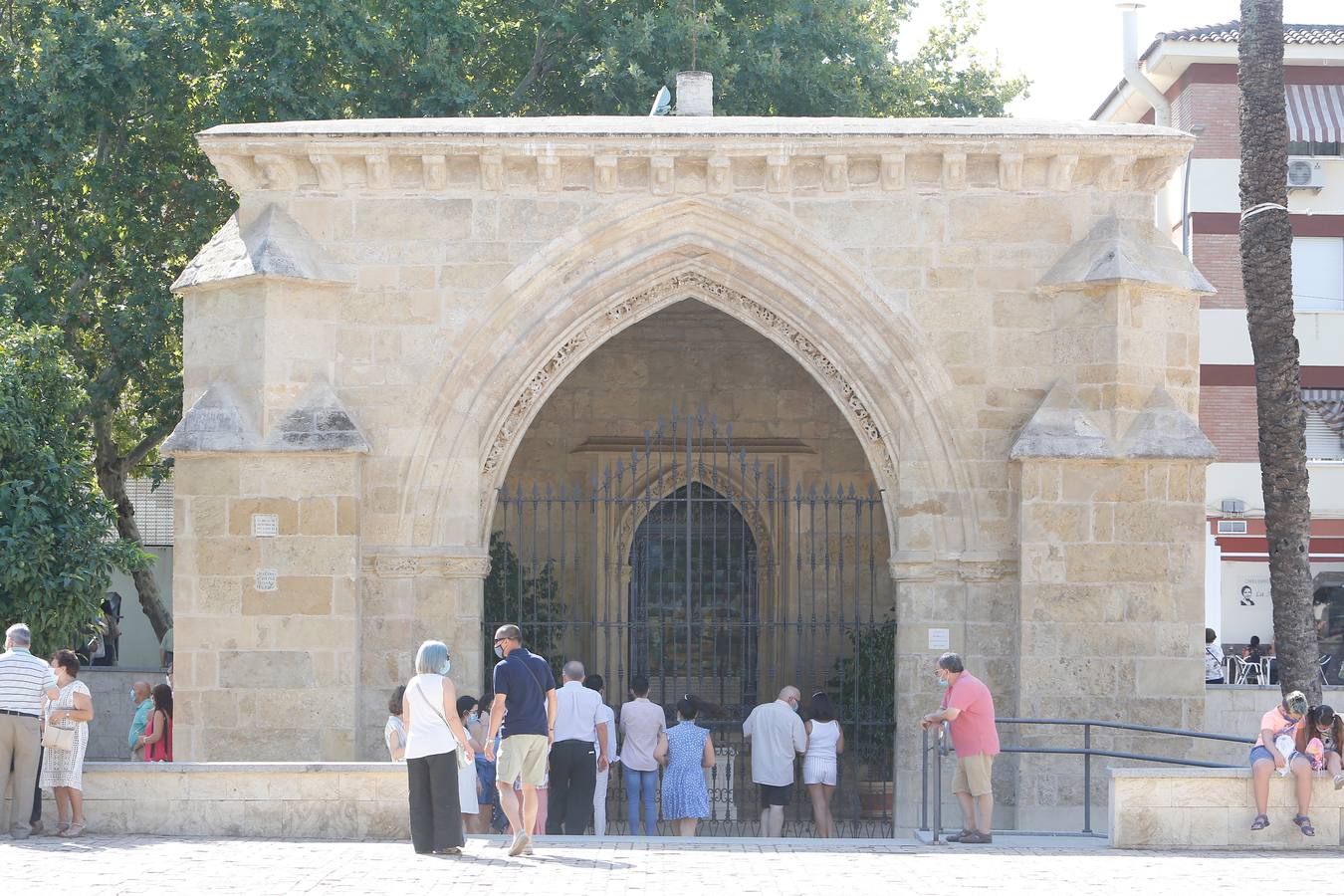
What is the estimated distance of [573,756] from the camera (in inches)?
435

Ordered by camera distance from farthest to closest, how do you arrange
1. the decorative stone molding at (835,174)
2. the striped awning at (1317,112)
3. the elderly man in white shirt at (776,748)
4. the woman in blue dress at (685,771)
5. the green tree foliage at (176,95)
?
the striped awning at (1317,112)
the green tree foliage at (176,95)
the decorative stone molding at (835,174)
the elderly man in white shirt at (776,748)
the woman in blue dress at (685,771)

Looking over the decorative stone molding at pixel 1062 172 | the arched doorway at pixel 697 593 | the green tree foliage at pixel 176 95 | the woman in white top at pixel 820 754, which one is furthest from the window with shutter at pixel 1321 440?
the woman in white top at pixel 820 754

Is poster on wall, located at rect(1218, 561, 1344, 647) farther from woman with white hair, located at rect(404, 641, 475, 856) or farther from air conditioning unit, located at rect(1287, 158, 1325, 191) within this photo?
woman with white hair, located at rect(404, 641, 475, 856)

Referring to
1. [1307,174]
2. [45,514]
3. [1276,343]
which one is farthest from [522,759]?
[1307,174]

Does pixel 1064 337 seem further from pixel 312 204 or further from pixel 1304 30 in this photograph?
pixel 1304 30

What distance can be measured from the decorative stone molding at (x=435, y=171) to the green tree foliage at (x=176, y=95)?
6.06m

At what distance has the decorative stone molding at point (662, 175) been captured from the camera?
12500mm

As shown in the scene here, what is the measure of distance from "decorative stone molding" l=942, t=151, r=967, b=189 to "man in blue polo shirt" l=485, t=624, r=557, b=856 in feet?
16.5

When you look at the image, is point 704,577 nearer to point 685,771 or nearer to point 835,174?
point 685,771

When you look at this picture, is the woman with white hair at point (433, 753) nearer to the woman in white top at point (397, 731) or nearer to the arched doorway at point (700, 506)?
the woman in white top at point (397, 731)

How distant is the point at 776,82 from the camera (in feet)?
67.3

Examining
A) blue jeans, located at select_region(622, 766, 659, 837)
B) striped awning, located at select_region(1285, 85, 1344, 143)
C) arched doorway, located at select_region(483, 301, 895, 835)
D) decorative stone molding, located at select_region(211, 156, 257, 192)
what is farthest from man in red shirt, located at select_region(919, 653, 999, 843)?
striped awning, located at select_region(1285, 85, 1344, 143)

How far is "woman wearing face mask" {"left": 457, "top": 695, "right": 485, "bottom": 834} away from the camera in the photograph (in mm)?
10773

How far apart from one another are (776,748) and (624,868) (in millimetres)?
3499
